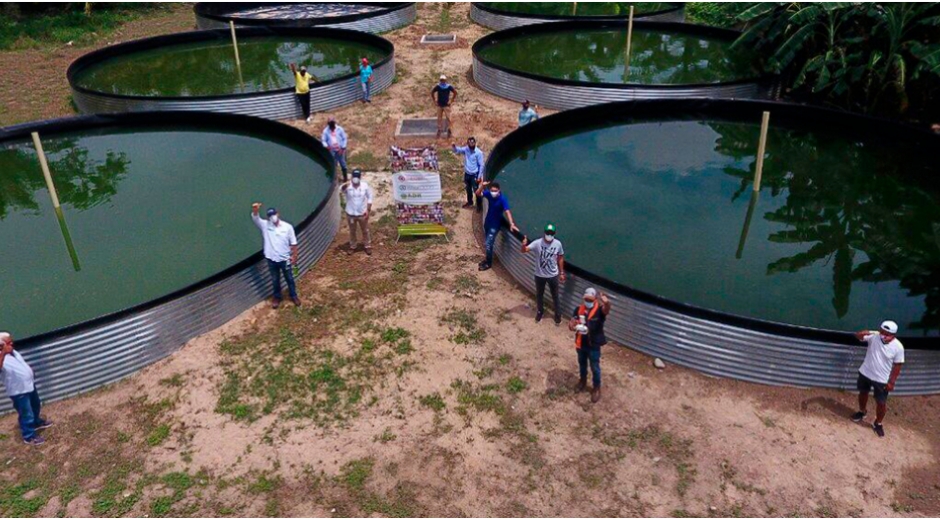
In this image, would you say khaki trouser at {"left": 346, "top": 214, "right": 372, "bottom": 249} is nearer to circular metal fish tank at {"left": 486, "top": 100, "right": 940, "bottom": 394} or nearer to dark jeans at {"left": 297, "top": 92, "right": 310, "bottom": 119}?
circular metal fish tank at {"left": 486, "top": 100, "right": 940, "bottom": 394}

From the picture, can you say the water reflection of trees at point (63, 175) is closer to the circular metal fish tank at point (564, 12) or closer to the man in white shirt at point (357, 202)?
the man in white shirt at point (357, 202)

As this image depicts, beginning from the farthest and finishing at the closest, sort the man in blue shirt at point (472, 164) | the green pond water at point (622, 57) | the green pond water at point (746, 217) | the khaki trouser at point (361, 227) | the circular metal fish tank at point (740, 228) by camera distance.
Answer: the green pond water at point (622, 57) → the man in blue shirt at point (472, 164) → the khaki trouser at point (361, 227) → the green pond water at point (746, 217) → the circular metal fish tank at point (740, 228)

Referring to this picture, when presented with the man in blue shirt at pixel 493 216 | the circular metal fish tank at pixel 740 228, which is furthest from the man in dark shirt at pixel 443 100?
the man in blue shirt at pixel 493 216

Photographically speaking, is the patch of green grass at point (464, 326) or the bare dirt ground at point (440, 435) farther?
the patch of green grass at point (464, 326)

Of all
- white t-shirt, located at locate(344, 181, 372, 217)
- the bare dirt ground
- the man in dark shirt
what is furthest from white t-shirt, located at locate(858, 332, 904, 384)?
the man in dark shirt

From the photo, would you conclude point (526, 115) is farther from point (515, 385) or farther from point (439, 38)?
point (439, 38)

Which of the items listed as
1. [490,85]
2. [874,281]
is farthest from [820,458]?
[490,85]
